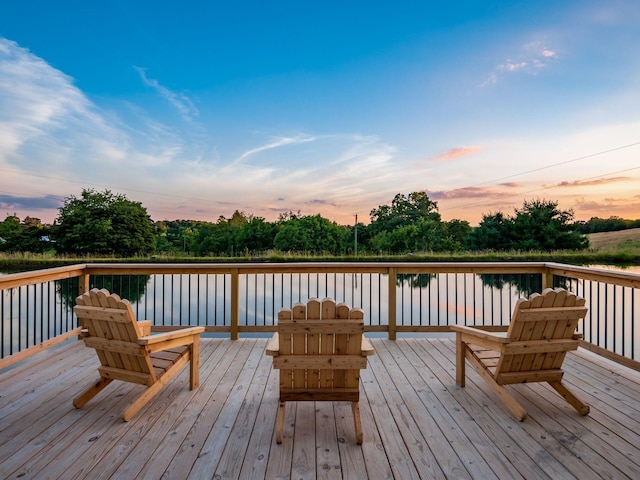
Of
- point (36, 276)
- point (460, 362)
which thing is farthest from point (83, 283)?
point (460, 362)

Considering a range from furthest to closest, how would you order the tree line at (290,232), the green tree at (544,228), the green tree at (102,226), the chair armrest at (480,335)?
the green tree at (544,228), the green tree at (102,226), the tree line at (290,232), the chair armrest at (480,335)

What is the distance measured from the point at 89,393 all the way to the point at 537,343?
10.6ft

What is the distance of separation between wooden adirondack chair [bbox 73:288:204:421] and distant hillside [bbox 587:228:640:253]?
15287 millimetres

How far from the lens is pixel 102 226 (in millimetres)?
17562

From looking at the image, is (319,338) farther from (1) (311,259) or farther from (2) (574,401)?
(1) (311,259)

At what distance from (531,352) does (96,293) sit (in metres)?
3.10

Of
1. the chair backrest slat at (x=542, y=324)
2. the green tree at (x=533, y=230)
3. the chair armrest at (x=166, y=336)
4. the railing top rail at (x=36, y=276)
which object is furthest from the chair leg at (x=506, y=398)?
the green tree at (x=533, y=230)

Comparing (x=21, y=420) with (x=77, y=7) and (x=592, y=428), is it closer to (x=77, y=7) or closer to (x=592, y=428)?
(x=592, y=428)

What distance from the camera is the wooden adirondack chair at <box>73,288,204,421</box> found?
224 centimetres

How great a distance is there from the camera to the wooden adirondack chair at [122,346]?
224 centimetres

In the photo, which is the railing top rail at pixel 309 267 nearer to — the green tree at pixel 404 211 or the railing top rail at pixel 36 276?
the railing top rail at pixel 36 276

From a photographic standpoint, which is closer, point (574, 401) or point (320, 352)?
point (320, 352)

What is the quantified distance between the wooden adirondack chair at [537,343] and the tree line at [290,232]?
12.4m

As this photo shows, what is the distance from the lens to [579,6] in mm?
5406
